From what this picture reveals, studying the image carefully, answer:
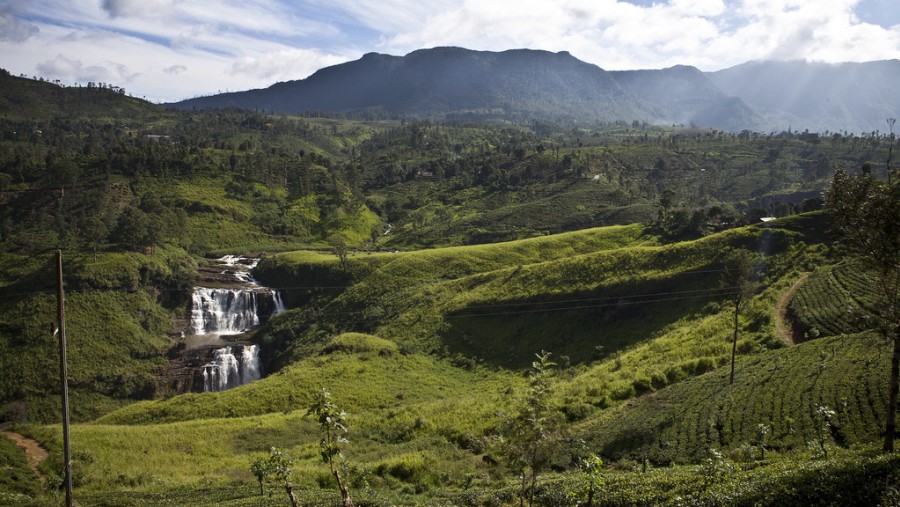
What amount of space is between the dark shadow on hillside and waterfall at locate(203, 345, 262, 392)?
28.9 m

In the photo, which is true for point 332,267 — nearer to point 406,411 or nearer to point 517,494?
point 406,411

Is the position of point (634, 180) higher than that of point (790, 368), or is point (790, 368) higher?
point (634, 180)

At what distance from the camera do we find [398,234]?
139m

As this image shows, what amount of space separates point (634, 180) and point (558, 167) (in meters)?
27.3

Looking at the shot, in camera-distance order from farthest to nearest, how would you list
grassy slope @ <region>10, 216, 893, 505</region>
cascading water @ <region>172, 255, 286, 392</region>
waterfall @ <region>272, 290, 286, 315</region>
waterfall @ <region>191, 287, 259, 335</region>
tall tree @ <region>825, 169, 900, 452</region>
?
waterfall @ <region>272, 290, 286, 315</region> < waterfall @ <region>191, 287, 259, 335</region> < cascading water @ <region>172, 255, 286, 392</region> < grassy slope @ <region>10, 216, 893, 505</region> < tall tree @ <region>825, 169, 900, 452</region>

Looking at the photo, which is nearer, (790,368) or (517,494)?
(517,494)

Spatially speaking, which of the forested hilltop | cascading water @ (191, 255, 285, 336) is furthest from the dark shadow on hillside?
cascading water @ (191, 255, 285, 336)

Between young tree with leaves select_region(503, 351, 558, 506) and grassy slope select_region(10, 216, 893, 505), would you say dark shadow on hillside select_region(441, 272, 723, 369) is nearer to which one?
grassy slope select_region(10, 216, 893, 505)

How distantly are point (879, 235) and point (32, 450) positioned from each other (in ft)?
168

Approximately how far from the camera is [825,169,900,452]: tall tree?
18.6 metres

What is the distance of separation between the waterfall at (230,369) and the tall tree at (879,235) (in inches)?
2774

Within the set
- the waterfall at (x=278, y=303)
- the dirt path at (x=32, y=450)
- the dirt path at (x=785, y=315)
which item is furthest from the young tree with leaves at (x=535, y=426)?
the waterfall at (x=278, y=303)

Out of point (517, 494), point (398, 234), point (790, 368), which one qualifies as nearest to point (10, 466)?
point (517, 494)

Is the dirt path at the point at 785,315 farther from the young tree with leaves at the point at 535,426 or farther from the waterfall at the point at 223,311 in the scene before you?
the waterfall at the point at 223,311
